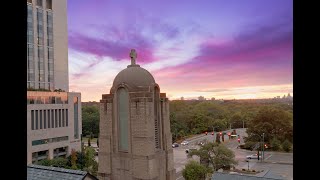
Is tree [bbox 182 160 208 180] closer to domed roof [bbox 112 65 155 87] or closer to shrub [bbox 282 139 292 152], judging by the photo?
domed roof [bbox 112 65 155 87]

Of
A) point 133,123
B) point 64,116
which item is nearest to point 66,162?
point 64,116

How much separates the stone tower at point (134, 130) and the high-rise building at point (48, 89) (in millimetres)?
14998

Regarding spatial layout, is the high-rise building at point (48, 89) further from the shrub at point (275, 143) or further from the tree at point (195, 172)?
the shrub at point (275, 143)

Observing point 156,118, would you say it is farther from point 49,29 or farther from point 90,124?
point 90,124

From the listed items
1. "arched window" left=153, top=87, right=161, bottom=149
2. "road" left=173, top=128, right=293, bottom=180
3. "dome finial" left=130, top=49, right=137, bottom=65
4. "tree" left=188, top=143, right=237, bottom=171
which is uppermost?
"dome finial" left=130, top=49, right=137, bottom=65

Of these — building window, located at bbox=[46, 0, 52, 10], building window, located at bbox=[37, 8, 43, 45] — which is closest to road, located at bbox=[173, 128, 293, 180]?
building window, located at bbox=[37, 8, 43, 45]

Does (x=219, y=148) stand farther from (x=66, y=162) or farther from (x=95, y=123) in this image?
(x=95, y=123)

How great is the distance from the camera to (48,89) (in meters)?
34.3

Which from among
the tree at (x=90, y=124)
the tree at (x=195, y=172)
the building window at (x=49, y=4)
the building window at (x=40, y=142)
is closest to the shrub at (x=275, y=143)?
the tree at (x=195, y=172)

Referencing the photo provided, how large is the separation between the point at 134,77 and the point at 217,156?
1216cm

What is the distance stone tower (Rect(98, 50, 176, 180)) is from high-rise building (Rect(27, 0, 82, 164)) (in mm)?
14998

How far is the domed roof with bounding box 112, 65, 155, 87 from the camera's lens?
1295 cm

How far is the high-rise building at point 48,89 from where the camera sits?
27.8 metres

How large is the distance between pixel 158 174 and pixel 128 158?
1.40 m
